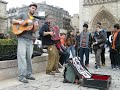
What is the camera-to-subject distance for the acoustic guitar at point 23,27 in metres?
6.40

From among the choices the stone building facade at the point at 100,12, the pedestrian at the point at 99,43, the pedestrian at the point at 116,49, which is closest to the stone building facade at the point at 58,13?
the stone building facade at the point at 100,12

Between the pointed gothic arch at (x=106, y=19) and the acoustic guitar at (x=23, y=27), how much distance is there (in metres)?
27.2

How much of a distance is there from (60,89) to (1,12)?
123 ft

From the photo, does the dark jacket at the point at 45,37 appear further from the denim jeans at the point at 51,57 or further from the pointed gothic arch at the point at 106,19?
the pointed gothic arch at the point at 106,19

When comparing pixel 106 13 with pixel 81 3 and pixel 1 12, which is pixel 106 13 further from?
pixel 1 12

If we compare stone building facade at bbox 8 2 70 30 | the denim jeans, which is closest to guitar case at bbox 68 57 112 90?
the denim jeans

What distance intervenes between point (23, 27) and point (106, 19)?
27983 millimetres

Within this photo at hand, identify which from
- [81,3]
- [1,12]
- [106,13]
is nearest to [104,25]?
[106,13]

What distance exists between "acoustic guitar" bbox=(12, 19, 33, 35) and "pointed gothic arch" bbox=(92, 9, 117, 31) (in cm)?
2715

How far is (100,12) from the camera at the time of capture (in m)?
33.7

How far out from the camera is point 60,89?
229 inches

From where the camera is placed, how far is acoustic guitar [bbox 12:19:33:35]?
252 inches

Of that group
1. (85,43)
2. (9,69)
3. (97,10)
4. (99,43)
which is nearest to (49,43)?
(9,69)

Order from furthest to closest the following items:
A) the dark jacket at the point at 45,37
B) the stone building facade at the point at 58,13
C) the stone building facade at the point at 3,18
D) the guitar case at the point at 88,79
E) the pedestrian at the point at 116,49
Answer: the stone building facade at the point at 58,13
the stone building facade at the point at 3,18
the pedestrian at the point at 116,49
the dark jacket at the point at 45,37
the guitar case at the point at 88,79
